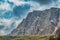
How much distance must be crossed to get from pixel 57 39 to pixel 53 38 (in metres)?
0.74

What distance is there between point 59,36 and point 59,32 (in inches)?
37.1

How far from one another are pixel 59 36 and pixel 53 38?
0.72m

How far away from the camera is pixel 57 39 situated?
2386 centimetres

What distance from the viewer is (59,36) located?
24.4m

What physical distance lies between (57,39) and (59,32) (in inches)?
61.8

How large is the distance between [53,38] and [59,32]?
48.6 inches

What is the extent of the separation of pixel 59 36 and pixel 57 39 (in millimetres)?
650

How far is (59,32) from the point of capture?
992 inches

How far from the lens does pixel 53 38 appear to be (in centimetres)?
2450
